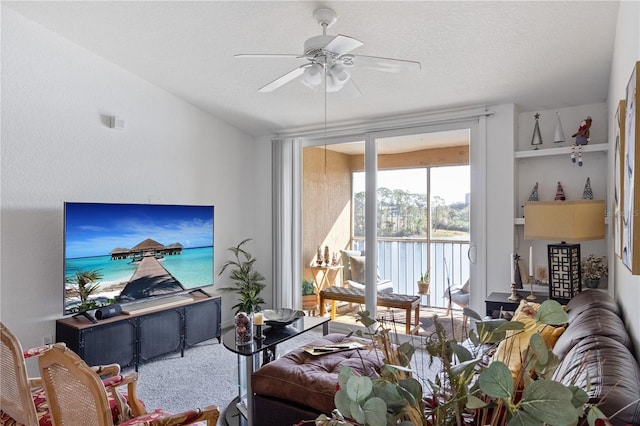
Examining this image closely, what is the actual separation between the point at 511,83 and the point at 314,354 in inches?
103

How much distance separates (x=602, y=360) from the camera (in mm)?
1239

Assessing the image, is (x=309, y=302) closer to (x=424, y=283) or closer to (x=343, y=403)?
(x=424, y=283)

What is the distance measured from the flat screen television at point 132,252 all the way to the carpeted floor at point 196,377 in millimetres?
642

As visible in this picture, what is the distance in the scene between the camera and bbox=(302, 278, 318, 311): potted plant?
490 cm

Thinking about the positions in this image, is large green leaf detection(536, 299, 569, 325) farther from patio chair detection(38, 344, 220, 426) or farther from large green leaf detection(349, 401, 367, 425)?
patio chair detection(38, 344, 220, 426)

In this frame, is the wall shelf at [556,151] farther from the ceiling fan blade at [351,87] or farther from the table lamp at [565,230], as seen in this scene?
the ceiling fan blade at [351,87]

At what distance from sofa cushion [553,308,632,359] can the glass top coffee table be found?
1.68m

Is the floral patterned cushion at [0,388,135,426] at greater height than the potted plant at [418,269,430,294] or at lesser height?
lesser

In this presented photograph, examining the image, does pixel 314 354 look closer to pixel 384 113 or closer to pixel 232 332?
pixel 232 332

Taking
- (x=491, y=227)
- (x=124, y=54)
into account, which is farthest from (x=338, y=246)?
(x=124, y=54)

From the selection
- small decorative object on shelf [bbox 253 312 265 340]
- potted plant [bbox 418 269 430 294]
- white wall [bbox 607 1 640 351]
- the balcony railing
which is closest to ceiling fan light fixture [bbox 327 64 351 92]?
white wall [bbox 607 1 640 351]

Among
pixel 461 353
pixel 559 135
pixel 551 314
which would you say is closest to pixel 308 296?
pixel 559 135

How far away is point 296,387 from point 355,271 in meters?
2.48

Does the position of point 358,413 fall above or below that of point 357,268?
above
